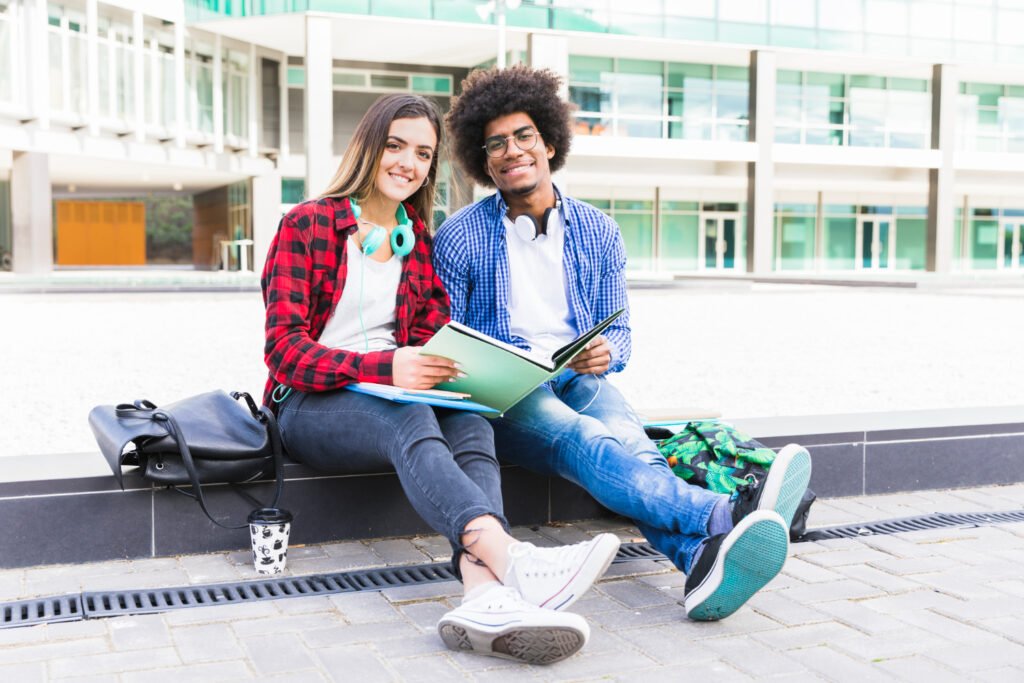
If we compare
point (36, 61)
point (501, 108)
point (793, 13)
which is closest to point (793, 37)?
point (793, 13)

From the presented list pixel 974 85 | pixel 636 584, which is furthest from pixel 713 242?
pixel 636 584

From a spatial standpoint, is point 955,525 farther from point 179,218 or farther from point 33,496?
point 179,218

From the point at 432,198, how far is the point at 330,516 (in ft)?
3.86

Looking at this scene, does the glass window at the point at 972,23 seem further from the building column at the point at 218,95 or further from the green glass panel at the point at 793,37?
the building column at the point at 218,95

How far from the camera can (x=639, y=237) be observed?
37688 mm

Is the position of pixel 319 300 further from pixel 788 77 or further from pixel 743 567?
pixel 788 77

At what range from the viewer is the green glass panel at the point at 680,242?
38.0 metres

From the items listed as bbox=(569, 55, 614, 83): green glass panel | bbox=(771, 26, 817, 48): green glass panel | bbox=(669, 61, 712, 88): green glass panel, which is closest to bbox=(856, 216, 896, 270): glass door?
bbox=(771, 26, 817, 48): green glass panel

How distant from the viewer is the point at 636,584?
11.4 feet

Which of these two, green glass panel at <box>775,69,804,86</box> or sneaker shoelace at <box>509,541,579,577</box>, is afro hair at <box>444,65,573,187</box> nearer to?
sneaker shoelace at <box>509,541,579,577</box>

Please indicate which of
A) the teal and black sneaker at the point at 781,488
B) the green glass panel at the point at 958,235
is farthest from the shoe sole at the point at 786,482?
the green glass panel at the point at 958,235

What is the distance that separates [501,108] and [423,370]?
121 cm

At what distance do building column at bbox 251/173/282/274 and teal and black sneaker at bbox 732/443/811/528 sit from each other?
109 feet

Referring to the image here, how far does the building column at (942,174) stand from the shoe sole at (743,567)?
36804mm
